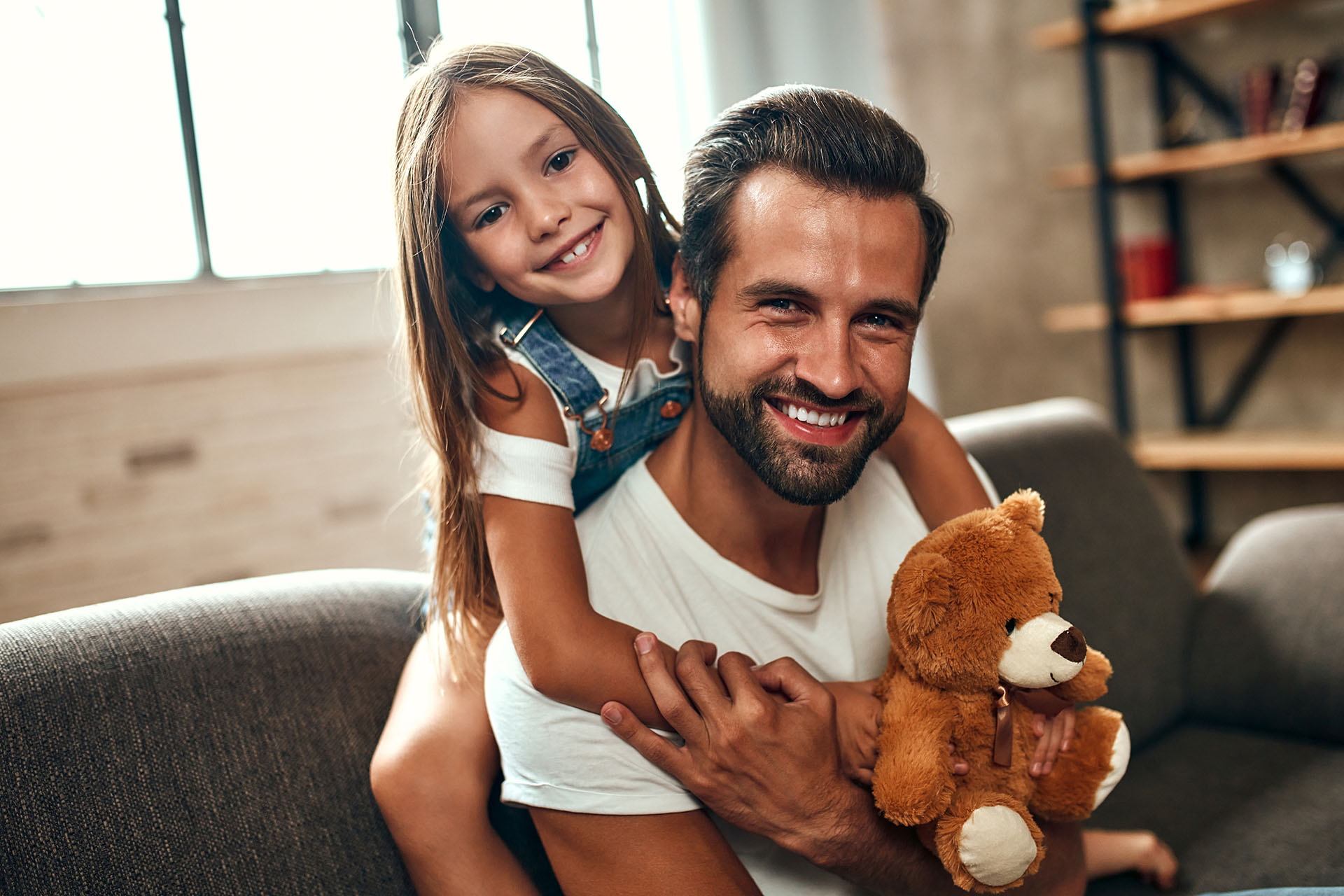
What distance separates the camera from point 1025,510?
94cm

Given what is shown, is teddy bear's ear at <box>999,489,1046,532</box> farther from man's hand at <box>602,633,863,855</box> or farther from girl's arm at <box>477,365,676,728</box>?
girl's arm at <box>477,365,676,728</box>

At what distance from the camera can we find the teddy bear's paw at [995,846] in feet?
2.86

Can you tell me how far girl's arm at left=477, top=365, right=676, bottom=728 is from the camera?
1007 millimetres

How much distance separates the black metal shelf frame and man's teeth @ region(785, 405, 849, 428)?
2.97 m

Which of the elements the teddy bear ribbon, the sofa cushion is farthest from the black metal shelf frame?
the teddy bear ribbon

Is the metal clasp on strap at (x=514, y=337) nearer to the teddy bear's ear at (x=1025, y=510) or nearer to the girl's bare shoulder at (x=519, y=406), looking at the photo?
the girl's bare shoulder at (x=519, y=406)

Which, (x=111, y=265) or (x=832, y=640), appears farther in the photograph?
(x=111, y=265)

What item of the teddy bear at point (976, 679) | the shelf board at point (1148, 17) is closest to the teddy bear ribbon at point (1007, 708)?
the teddy bear at point (976, 679)

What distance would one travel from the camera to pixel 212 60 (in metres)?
2.72

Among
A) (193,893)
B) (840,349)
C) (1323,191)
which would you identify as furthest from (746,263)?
(1323,191)

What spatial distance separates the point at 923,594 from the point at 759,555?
31cm

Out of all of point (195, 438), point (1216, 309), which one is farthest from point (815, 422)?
point (1216, 309)

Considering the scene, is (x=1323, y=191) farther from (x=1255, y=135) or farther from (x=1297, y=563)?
(x=1297, y=563)

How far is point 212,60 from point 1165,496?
3.53m
